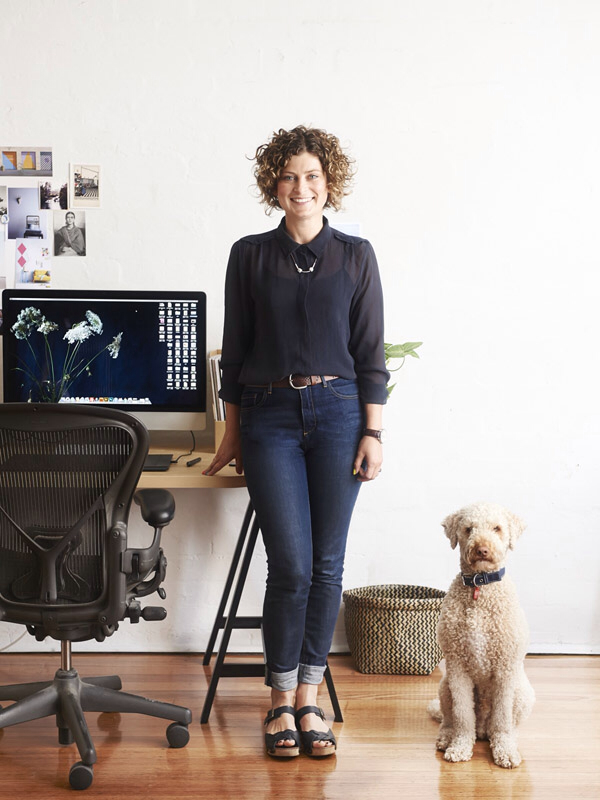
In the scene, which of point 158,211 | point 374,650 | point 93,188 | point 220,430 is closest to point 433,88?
point 158,211

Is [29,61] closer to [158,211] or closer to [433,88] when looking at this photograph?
[158,211]

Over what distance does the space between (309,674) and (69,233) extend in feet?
5.49

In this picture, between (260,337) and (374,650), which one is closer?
(260,337)

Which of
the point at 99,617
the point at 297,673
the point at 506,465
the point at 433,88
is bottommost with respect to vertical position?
the point at 297,673

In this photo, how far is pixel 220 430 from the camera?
101 inches

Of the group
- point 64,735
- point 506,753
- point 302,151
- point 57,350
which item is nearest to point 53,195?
point 57,350

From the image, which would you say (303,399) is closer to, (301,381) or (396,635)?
(301,381)

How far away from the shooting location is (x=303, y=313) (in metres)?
2.10

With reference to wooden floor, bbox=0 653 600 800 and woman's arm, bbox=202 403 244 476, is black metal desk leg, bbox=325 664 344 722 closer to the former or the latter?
wooden floor, bbox=0 653 600 800

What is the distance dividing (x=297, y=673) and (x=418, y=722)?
1.43ft

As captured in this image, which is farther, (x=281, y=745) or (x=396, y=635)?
(x=396, y=635)

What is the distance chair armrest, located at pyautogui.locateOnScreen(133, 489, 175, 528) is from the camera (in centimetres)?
202

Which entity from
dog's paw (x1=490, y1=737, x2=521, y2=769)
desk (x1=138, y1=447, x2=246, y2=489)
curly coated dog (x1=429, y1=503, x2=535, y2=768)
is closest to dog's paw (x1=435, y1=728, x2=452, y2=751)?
curly coated dog (x1=429, y1=503, x2=535, y2=768)

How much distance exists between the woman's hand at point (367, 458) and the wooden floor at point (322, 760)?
0.72 m
